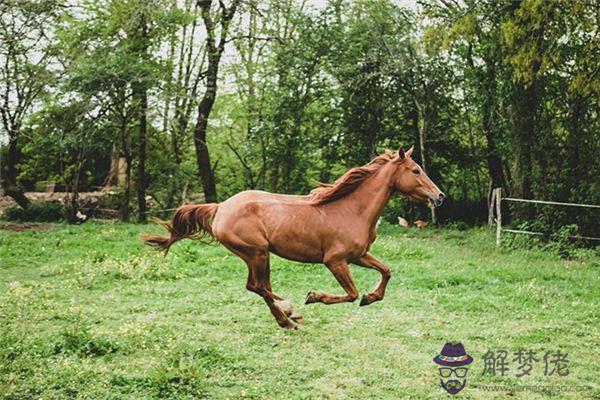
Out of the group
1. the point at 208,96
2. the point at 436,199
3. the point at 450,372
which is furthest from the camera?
the point at 208,96

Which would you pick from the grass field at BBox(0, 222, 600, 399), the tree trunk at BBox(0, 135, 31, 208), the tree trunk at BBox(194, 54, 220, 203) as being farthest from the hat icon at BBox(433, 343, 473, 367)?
the tree trunk at BBox(0, 135, 31, 208)

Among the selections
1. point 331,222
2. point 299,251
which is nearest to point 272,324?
point 299,251

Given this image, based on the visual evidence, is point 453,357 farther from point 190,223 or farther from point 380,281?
point 190,223

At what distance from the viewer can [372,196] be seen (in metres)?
4.67

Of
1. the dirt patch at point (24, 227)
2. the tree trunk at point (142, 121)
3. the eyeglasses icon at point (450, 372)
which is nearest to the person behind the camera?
the eyeglasses icon at point (450, 372)

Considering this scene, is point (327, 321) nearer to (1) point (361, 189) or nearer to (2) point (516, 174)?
(1) point (361, 189)

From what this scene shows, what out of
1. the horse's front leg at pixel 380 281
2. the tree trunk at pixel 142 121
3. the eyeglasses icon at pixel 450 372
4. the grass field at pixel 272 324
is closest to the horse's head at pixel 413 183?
the horse's front leg at pixel 380 281

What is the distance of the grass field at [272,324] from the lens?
6.39 metres

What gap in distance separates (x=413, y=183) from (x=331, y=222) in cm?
64

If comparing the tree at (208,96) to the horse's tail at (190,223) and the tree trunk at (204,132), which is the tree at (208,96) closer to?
the tree trunk at (204,132)

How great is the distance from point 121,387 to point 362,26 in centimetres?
1562

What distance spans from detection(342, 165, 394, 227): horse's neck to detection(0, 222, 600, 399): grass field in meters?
2.24

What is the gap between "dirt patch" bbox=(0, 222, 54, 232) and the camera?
59.6ft

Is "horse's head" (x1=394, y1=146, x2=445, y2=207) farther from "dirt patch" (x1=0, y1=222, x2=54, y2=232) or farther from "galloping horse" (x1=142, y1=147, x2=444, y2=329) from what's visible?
"dirt patch" (x1=0, y1=222, x2=54, y2=232)
